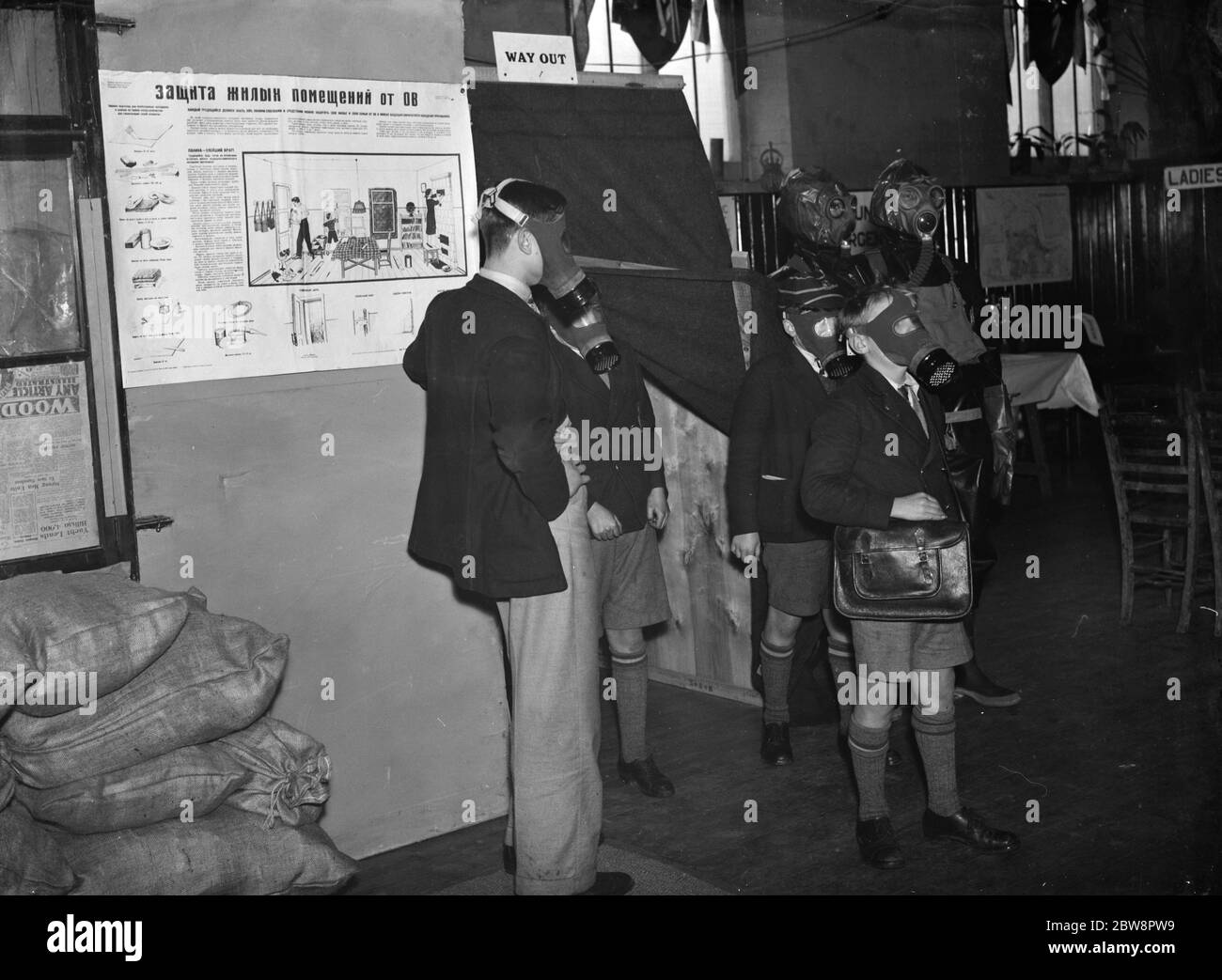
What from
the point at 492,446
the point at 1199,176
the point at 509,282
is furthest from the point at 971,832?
the point at 1199,176

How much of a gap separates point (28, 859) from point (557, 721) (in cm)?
126

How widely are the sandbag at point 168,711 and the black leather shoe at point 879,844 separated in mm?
1751

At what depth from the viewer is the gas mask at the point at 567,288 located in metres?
3.30

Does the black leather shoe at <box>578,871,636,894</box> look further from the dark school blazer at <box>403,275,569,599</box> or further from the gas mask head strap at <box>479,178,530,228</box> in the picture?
the gas mask head strap at <box>479,178,530,228</box>

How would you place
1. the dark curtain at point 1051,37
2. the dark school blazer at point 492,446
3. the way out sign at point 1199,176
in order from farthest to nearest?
1. the dark curtain at point 1051,37
2. the way out sign at point 1199,176
3. the dark school blazer at point 492,446

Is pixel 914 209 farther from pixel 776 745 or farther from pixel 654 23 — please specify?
pixel 654 23

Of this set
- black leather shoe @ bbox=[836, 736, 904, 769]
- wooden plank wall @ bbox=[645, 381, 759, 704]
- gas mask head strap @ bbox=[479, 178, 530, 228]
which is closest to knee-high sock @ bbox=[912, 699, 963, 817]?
black leather shoe @ bbox=[836, 736, 904, 769]

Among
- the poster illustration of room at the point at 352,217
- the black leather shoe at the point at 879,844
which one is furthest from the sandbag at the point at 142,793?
the black leather shoe at the point at 879,844

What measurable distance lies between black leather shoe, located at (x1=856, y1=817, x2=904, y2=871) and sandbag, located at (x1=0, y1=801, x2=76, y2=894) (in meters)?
2.11

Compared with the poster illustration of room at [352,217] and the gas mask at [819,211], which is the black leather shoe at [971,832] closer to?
the gas mask at [819,211]

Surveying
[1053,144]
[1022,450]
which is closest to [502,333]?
[1022,450]

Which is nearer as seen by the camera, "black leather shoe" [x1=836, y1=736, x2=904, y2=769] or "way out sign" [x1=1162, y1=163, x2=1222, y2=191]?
"black leather shoe" [x1=836, y1=736, x2=904, y2=769]

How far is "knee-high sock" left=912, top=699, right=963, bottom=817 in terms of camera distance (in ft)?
11.9
